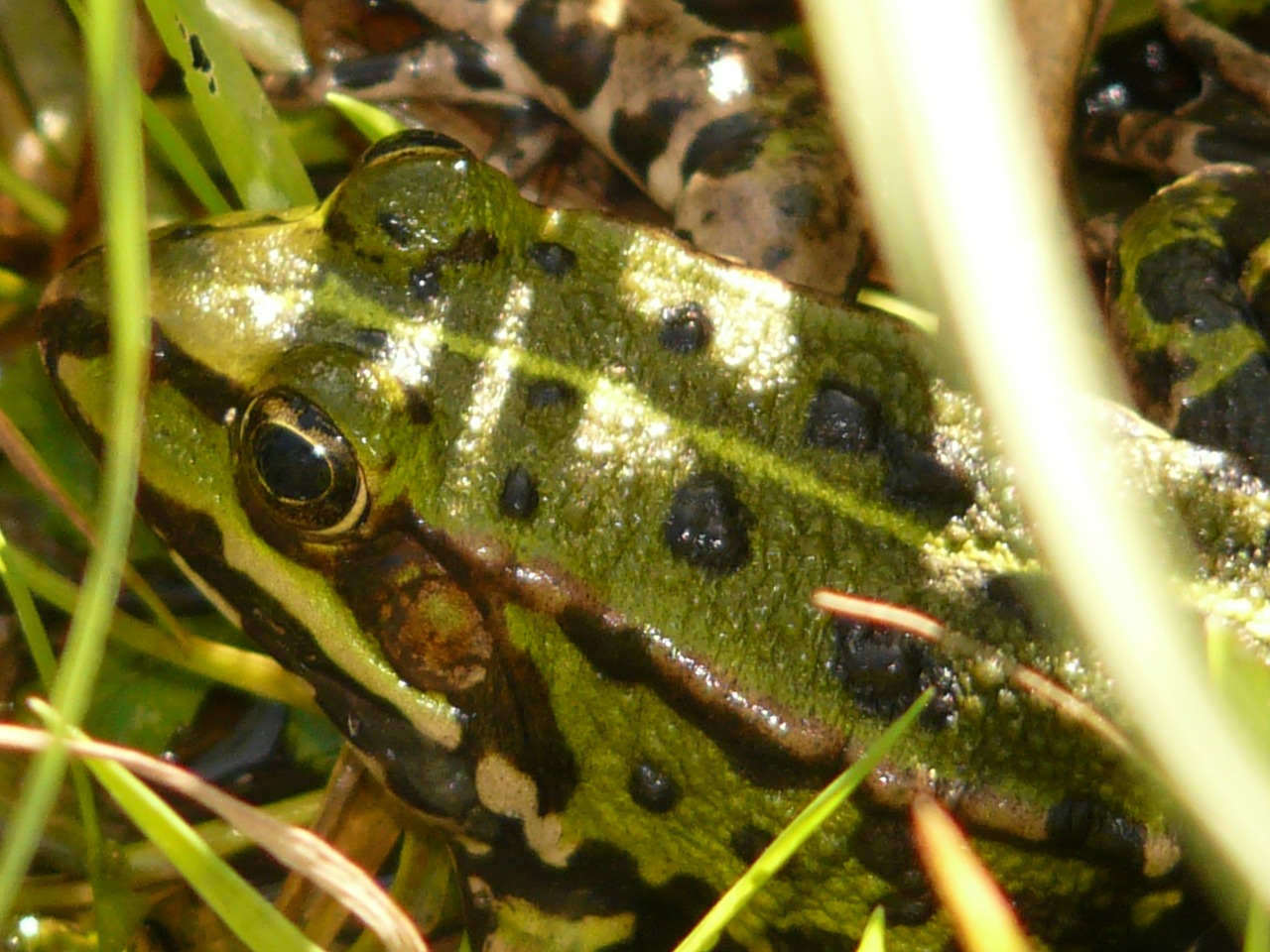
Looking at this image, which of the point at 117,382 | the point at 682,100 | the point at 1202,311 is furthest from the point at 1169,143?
the point at 117,382

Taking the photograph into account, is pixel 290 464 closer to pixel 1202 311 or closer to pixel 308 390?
pixel 308 390

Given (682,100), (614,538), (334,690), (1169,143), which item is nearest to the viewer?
(614,538)

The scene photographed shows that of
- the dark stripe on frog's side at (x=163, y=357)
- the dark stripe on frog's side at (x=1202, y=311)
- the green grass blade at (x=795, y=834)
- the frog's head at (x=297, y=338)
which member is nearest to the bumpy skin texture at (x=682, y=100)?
the dark stripe on frog's side at (x=1202, y=311)

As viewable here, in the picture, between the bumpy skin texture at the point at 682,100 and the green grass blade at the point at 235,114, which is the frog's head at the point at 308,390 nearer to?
the green grass blade at the point at 235,114

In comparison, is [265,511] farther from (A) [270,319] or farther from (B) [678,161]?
(B) [678,161]

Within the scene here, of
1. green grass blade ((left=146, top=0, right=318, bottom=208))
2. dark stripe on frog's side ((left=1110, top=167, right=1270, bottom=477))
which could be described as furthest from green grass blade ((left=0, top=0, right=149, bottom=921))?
dark stripe on frog's side ((left=1110, top=167, right=1270, bottom=477))
